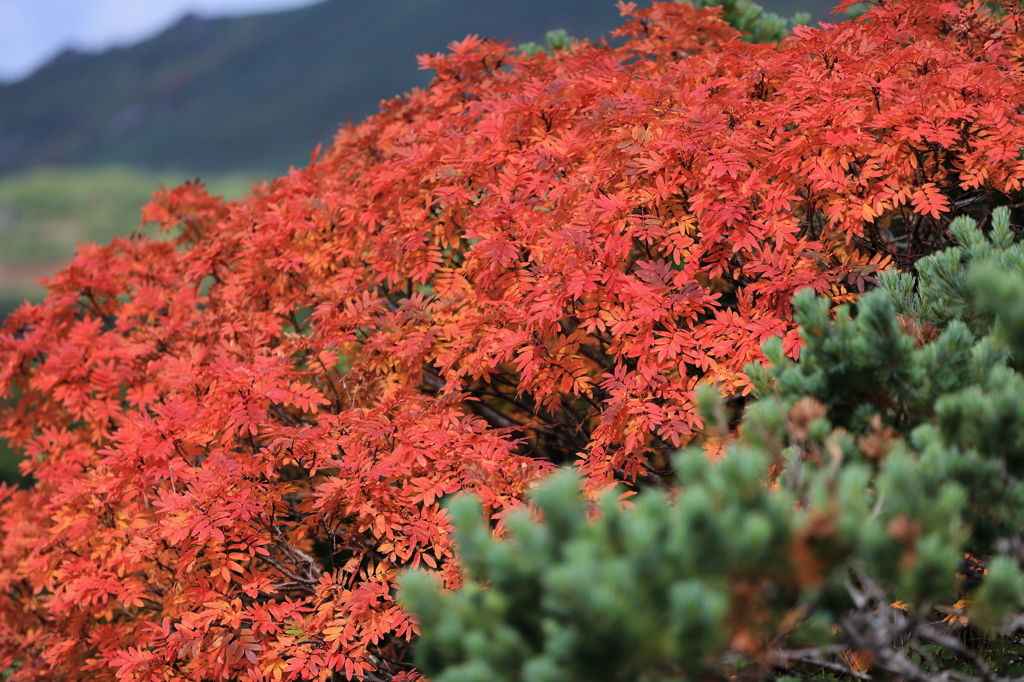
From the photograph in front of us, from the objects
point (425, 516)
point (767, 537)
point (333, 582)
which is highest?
point (767, 537)

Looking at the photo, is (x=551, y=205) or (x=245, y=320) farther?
(x=245, y=320)

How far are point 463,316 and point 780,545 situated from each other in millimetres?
2891

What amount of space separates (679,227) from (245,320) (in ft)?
10.7

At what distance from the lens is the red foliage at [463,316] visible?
12.7ft

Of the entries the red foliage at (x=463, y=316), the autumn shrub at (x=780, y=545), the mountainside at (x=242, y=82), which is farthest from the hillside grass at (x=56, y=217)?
the autumn shrub at (x=780, y=545)

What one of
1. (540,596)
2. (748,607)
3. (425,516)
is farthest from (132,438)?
(748,607)

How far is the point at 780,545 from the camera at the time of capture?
186 centimetres

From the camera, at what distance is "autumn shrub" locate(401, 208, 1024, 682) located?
1.83 meters

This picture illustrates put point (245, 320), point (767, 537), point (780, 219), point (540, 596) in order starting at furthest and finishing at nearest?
point (245, 320), point (780, 219), point (540, 596), point (767, 537)

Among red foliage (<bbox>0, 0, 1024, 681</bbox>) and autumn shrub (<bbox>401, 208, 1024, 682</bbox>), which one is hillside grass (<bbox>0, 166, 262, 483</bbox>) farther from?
autumn shrub (<bbox>401, 208, 1024, 682</bbox>)

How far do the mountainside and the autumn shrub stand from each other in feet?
105

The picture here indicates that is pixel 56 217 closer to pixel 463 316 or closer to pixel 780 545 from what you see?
pixel 463 316

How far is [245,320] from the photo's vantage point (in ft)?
17.8

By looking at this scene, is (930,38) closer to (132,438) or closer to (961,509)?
(961,509)
